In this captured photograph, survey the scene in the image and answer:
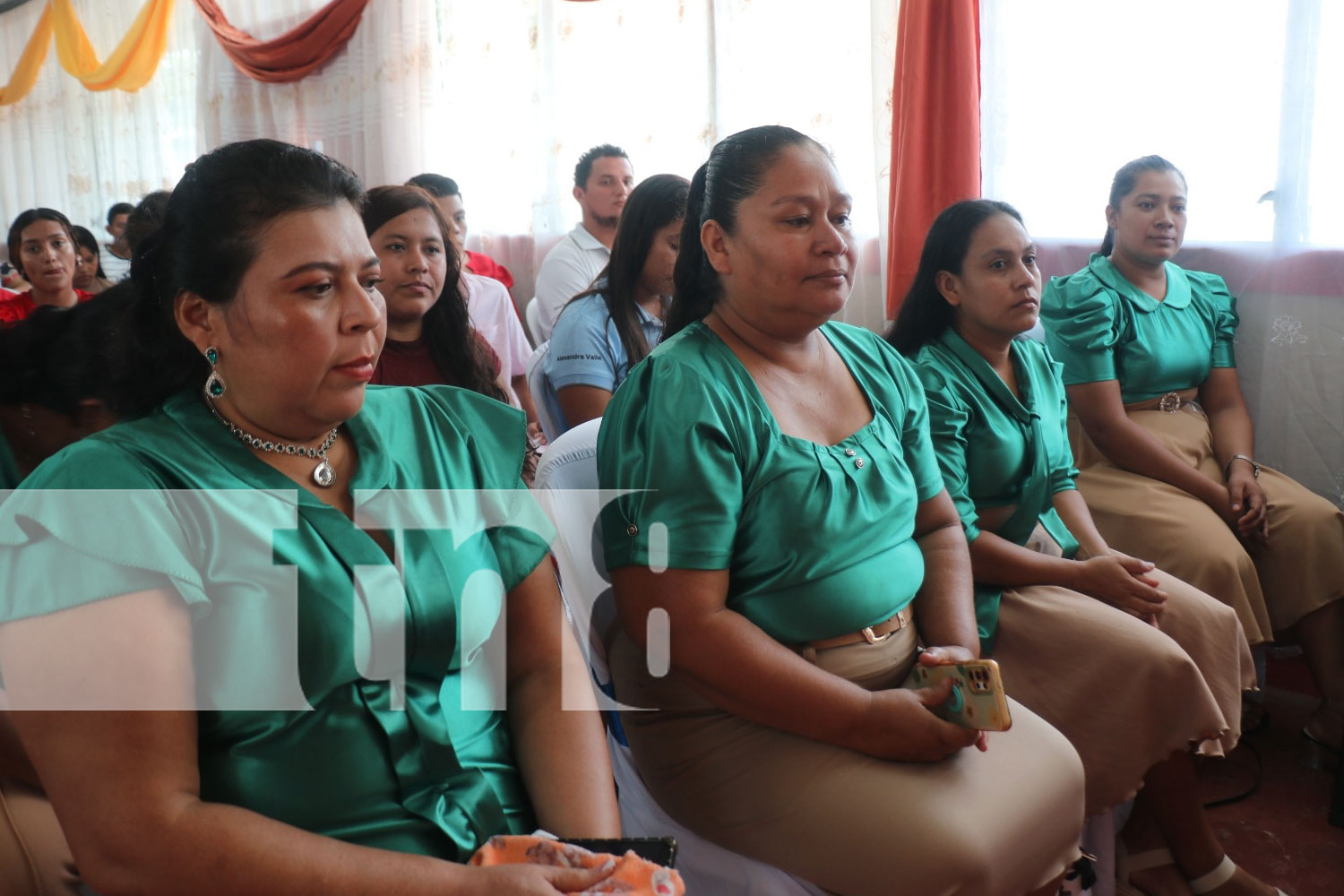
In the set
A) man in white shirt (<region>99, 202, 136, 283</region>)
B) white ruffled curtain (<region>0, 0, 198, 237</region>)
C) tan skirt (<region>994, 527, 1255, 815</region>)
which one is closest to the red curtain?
tan skirt (<region>994, 527, 1255, 815</region>)

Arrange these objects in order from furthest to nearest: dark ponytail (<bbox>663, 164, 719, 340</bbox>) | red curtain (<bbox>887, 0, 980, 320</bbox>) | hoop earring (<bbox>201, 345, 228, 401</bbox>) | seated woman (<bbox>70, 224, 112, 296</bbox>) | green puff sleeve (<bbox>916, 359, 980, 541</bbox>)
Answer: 1. seated woman (<bbox>70, 224, 112, 296</bbox>)
2. red curtain (<bbox>887, 0, 980, 320</bbox>)
3. green puff sleeve (<bbox>916, 359, 980, 541</bbox>)
4. dark ponytail (<bbox>663, 164, 719, 340</bbox>)
5. hoop earring (<bbox>201, 345, 228, 401</bbox>)

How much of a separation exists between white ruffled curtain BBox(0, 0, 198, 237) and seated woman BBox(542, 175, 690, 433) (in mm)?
4884

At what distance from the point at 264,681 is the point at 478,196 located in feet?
13.7

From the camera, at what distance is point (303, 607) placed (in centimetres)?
104

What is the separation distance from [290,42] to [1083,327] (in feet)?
14.7

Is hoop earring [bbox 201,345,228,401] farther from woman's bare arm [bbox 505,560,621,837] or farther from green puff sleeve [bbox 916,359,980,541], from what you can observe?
green puff sleeve [bbox 916,359,980,541]

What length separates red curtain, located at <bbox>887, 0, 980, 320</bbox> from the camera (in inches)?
117

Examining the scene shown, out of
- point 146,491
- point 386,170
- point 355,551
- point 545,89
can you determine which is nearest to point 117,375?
point 146,491

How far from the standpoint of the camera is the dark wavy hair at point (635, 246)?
8.33 ft

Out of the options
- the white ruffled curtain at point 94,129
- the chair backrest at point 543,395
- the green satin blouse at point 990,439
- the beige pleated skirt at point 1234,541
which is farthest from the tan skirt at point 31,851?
the white ruffled curtain at point 94,129

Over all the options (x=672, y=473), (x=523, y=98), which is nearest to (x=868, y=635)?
(x=672, y=473)

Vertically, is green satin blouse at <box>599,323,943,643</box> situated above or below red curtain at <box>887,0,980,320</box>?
below

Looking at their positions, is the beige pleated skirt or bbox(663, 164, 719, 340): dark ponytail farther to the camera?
the beige pleated skirt

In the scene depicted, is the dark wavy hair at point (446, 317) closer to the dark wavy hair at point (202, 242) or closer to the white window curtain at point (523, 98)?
the dark wavy hair at point (202, 242)
